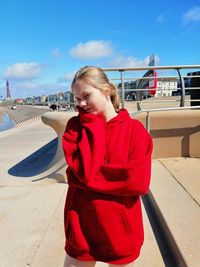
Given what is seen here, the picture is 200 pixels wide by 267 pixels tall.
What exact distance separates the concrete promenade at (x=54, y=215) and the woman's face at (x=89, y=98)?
151 centimetres

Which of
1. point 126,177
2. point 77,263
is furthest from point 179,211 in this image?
point 126,177

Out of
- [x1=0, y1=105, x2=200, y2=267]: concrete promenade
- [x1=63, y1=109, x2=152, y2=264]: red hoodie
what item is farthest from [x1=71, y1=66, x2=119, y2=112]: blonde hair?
[x1=0, y1=105, x2=200, y2=267]: concrete promenade

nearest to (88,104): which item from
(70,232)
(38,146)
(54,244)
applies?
(70,232)

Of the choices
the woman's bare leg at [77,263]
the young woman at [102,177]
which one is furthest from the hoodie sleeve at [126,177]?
the woman's bare leg at [77,263]

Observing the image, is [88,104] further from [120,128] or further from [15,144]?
[15,144]

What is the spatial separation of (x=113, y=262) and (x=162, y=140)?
3999 millimetres

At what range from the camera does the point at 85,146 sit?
5.10ft

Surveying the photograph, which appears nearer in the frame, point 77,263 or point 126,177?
point 126,177

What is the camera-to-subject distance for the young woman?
153cm

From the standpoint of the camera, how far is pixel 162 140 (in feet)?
18.0

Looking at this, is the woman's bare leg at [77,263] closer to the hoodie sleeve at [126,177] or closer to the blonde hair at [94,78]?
the hoodie sleeve at [126,177]

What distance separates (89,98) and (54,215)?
8.18 ft

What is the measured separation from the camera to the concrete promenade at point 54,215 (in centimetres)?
282

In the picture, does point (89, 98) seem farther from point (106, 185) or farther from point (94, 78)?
point (106, 185)
